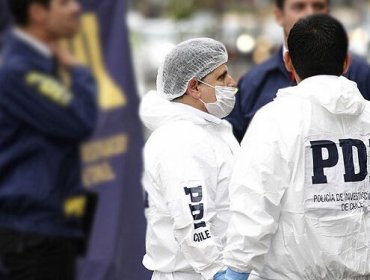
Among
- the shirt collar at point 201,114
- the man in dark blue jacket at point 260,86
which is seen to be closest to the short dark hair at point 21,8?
the shirt collar at point 201,114

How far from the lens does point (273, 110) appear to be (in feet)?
15.1

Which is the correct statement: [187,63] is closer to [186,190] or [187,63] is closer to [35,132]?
[186,190]

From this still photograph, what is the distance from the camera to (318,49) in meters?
4.75

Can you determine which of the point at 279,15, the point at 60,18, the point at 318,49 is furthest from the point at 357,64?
the point at 60,18

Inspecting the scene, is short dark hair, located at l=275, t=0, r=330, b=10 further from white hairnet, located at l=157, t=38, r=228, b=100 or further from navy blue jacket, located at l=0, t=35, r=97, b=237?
navy blue jacket, located at l=0, t=35, r=97, b=237

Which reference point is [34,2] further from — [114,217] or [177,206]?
[114,217]

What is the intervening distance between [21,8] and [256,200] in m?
1.18

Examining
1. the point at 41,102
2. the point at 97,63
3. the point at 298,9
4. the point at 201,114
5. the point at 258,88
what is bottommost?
the point at 97,63

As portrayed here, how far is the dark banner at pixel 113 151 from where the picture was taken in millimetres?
7023

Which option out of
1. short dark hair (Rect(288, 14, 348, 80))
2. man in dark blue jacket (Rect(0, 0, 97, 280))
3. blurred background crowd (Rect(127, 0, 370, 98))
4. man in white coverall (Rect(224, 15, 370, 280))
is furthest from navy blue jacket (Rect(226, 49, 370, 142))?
blurred background crowd (Rect(127, 0, 370, 98))

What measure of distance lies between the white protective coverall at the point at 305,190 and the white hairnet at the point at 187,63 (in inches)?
28.6

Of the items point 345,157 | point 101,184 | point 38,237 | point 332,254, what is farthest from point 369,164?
point 101,184

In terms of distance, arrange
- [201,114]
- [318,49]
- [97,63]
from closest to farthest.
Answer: [318,49], [201,114], [97,63]

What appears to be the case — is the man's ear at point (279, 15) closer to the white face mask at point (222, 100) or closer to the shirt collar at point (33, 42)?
the white face mask at point (222, 100)
